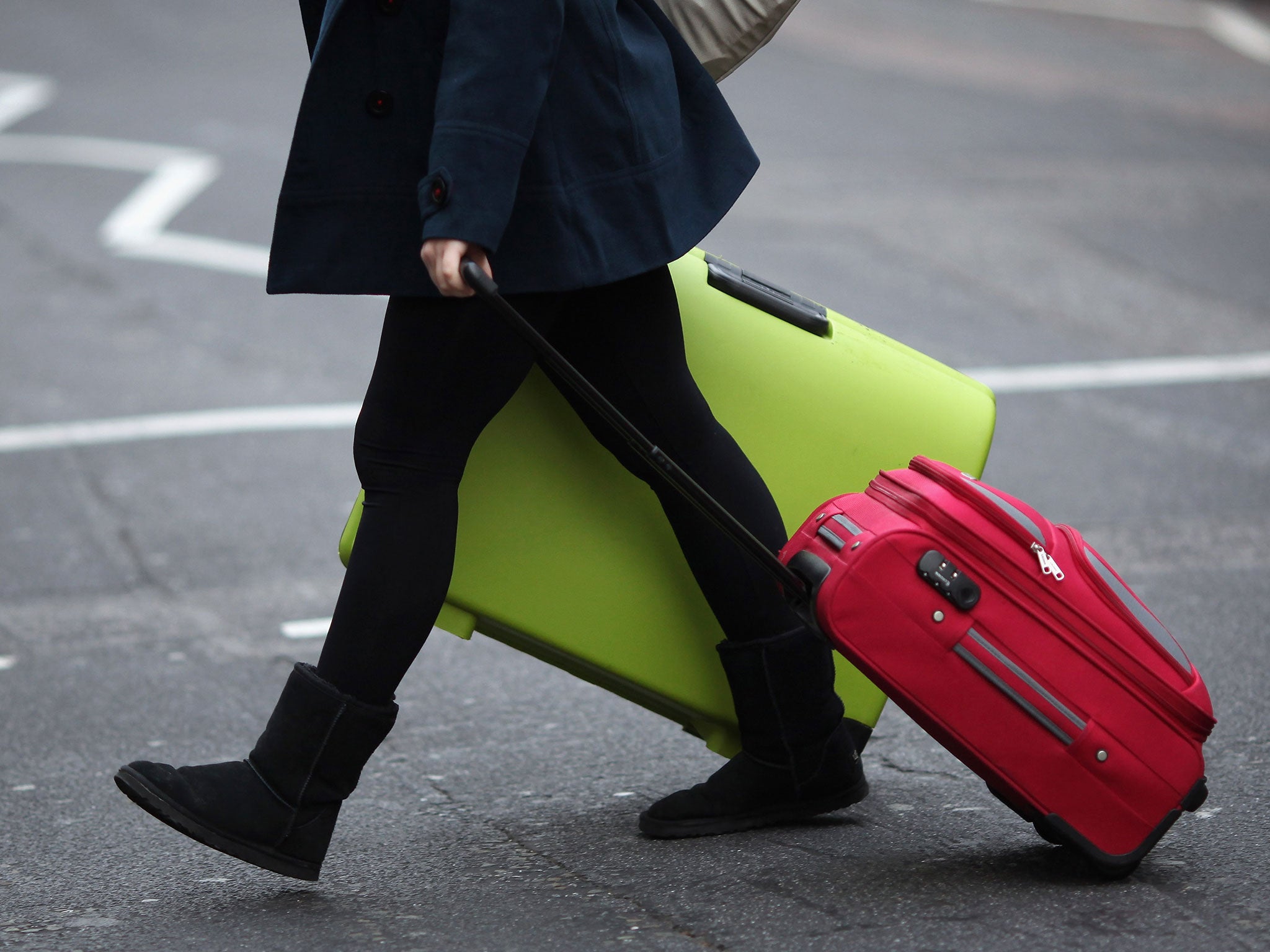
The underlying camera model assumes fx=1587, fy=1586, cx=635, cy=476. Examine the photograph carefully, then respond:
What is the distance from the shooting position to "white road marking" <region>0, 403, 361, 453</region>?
5672 mm

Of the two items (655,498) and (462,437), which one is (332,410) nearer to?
(655,498)

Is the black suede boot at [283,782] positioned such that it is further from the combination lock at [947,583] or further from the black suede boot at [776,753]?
the combination lock at [947,583]

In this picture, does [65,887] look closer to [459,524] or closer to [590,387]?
[459,524]

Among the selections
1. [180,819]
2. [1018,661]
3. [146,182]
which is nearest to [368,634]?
[180,819]

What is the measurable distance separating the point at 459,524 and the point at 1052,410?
3769 mm

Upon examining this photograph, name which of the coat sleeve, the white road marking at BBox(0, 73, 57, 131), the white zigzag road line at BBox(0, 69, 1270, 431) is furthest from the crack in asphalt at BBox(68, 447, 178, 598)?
the white road marking at BBox(0, 73, 57, 131)

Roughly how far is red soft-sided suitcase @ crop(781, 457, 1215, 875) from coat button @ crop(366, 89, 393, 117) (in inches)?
36.2

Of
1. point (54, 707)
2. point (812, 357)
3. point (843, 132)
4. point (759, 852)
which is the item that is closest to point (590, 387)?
point (812, 357)

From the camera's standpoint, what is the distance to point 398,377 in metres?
2.38

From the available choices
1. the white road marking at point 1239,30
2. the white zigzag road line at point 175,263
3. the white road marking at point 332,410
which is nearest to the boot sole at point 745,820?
the white zigzag road line at point 175,263

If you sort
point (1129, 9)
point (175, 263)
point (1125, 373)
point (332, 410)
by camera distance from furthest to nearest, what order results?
point (1129, 9)
point (175, 263)
point (1125, 373)
point (332, 410)

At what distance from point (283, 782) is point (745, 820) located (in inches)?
32.2

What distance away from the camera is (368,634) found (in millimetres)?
Result: 2430

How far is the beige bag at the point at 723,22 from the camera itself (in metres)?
2.72
